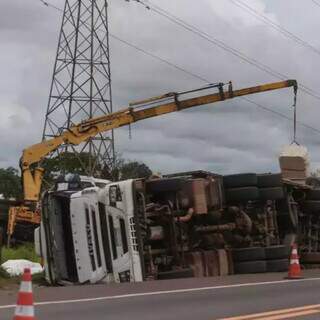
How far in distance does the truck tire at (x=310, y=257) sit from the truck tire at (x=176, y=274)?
5898 mm

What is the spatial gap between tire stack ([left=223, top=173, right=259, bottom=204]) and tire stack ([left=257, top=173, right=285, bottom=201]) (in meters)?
0.38

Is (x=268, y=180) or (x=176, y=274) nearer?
(x=176, y=274)

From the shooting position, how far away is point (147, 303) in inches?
473

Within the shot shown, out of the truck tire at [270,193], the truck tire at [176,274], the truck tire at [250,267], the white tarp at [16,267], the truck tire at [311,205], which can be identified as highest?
the truck tire at [270,193]

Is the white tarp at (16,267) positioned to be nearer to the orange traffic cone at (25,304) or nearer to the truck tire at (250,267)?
the truck tire at (250,267)

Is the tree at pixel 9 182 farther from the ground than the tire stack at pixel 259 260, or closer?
farther from the ground

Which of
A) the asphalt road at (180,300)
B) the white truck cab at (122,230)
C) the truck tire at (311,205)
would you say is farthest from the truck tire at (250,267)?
the white truck cab at (122,230)

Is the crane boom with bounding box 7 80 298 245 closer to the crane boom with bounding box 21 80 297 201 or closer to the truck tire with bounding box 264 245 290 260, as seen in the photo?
the crane boom with bounding box 21 80 297 201

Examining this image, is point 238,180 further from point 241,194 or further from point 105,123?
point 105,123

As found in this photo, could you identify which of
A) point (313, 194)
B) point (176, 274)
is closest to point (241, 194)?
point (176, 274)

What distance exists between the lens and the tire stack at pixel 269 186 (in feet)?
64.4

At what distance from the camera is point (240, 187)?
1922cm

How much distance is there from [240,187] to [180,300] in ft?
23.4

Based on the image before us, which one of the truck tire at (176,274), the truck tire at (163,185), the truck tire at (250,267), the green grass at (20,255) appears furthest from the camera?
the green grass at (20,255)
